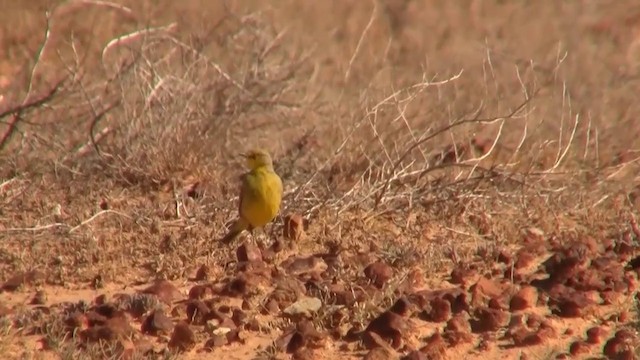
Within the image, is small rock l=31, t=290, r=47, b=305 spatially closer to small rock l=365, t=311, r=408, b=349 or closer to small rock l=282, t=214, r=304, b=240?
small rock l=282, t=214, r=304, b=240

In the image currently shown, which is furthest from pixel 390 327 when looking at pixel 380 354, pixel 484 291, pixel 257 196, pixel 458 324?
pixel 257 196

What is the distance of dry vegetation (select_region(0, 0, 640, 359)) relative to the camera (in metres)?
5.88

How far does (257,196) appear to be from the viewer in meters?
6.89

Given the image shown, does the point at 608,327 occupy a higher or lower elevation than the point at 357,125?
lower

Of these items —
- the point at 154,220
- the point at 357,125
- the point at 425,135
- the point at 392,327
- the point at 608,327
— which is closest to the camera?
the point at 392,327

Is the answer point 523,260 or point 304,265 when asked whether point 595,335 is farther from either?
point 304,265

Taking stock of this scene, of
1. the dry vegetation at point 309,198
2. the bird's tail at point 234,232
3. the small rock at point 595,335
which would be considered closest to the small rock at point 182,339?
the dry vegetation at point 309,198

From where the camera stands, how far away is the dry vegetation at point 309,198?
5.88m

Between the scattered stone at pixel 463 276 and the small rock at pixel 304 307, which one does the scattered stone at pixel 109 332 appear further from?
the scattered stone at pixel 463 276

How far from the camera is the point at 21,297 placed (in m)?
6.23

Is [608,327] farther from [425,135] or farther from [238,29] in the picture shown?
[238,29]

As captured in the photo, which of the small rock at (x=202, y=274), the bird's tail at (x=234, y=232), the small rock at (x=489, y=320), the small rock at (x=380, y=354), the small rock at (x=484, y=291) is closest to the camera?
the small rock at (x=380, y=354)

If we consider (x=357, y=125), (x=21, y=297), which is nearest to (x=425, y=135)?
(x=357, y=125)

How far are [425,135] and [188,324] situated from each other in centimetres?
295
